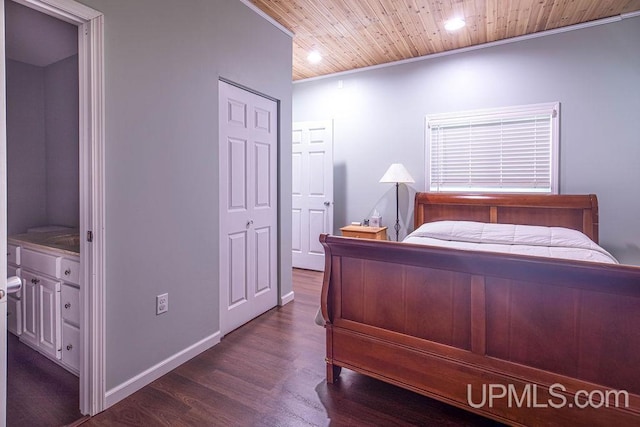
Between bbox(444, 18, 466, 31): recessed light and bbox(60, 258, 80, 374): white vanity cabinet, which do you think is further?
bbox(444, 18, 466, 31): recessed light

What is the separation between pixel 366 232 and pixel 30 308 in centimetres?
296

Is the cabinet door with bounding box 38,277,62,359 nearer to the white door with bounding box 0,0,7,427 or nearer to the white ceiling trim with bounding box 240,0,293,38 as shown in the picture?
the white door with bounding box 0,0,7,427

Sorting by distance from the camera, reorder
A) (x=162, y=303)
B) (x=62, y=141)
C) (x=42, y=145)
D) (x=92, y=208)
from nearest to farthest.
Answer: (x=92, y=208) → (x=162, y=303) → (x=62, y=141) → (x=42, y=145)

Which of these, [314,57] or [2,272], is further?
[314,57]

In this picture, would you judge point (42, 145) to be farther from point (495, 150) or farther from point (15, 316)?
point (495, 150)

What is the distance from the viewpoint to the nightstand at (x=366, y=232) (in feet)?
12.6

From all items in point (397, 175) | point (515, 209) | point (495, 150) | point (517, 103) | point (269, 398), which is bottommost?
point (269, 398)

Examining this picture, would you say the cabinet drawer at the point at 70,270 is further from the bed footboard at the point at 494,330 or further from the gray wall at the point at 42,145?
the bed footboard at the point at 494,330

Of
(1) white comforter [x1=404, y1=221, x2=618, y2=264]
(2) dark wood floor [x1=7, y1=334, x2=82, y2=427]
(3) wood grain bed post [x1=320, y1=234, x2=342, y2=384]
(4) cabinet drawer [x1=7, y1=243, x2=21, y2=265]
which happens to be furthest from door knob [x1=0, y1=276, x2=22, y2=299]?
(1) white comforter [x1=404, y1=221, x2=618, y2=264]

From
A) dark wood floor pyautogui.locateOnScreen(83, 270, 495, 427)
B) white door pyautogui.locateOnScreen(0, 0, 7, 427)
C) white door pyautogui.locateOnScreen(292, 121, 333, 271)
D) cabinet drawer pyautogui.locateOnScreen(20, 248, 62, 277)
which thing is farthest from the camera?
white door pyautogui.locateOnScreen(292, 121, 333, 271)

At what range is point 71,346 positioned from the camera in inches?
81.5

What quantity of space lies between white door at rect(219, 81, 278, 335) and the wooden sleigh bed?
100 cm

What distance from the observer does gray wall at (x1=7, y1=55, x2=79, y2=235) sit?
277 cm

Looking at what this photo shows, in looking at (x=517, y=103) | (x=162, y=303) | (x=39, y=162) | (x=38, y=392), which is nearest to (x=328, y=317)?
(x=162, y=303)
